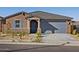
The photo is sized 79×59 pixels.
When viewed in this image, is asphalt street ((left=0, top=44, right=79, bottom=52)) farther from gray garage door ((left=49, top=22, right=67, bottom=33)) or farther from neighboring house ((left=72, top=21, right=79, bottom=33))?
neighboring house ((left=72, top=21, right=79, bottom=33))

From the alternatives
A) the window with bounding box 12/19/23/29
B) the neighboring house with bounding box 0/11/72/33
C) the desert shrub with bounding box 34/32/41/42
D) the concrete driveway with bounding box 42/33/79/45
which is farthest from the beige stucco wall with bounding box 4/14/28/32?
the concrete driveway with bounding box 42/33/79/45

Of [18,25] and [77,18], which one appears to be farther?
[18,25]

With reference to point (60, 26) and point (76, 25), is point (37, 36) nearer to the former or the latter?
point (60, 26)

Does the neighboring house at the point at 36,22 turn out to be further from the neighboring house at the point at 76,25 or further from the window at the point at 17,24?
the neighboring house at the point at 76,25

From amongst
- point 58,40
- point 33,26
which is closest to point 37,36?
point 58,40

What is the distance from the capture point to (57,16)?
14.2m

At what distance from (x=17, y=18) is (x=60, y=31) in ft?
8.37

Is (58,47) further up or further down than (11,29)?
further down

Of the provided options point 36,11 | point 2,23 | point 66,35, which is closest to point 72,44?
point 66,35

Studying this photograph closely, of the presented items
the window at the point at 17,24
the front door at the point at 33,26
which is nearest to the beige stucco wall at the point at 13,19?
the window at the point at 17,24

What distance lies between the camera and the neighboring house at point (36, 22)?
14.3 m

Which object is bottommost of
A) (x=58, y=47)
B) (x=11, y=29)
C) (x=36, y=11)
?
(x=58, y=47)

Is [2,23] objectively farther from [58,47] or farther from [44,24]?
[58,47]

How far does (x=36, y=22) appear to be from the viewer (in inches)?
595
